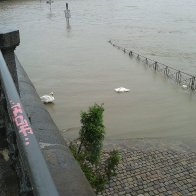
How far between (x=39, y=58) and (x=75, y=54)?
308 cm

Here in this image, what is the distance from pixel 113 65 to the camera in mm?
22812

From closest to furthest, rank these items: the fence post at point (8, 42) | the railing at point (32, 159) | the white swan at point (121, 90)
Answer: the railing at point (32, 159), the fence post at point (8, 42), the white swan at point (121, 90)

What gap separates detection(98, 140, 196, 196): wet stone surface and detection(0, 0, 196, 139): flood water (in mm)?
2004

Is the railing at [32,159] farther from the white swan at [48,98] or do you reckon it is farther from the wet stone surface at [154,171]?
the white swan at [48,98]

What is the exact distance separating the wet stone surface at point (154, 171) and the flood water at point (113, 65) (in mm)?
2004

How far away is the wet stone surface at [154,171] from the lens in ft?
28.8

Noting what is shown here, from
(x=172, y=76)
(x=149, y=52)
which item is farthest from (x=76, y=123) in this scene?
(x=149, y=52)

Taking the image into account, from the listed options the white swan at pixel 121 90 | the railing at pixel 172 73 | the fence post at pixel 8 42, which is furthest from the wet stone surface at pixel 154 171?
the railing at pixel 172 73

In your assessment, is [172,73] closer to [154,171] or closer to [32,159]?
[154,171]

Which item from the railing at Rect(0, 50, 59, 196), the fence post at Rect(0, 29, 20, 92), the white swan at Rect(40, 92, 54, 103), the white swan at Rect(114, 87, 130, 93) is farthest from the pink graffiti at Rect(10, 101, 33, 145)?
the white swan at Rect(114, 87, 130, 93)

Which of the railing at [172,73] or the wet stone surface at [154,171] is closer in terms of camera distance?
the wet stone surface at [154,171]

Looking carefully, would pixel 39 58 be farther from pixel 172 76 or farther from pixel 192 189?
pixel 192 189

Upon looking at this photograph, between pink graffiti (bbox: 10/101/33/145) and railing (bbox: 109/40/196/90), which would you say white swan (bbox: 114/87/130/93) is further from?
pink graffiti (bbox: 10/101/33/145)

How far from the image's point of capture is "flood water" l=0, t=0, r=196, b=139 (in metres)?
14.6
